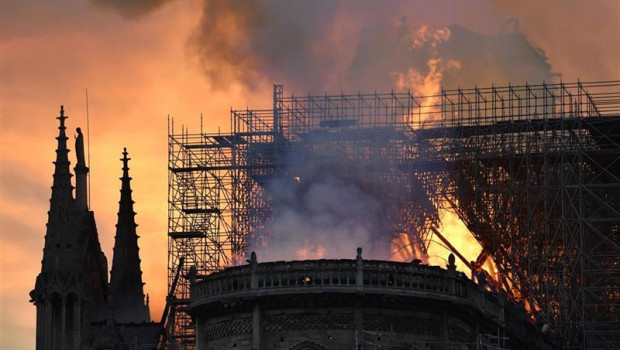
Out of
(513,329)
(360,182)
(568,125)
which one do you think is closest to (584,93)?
(568,125)

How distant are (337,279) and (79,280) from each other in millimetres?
36801

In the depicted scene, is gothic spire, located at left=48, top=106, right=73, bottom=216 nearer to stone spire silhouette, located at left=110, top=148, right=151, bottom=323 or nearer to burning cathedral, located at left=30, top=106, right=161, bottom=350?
burning cathedral, located at left=30, top=106, right=161, bottom=350

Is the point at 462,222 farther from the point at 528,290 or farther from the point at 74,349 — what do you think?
the point at 74,349

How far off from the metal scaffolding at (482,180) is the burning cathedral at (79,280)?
5.13 meters

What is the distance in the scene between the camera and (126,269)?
476 feet

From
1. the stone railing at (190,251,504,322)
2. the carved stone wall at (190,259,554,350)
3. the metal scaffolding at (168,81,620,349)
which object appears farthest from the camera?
the metal scaffolding at (168,81,620,349)

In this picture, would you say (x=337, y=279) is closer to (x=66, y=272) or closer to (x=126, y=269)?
(x=66, y=272)

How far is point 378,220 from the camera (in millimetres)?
131250

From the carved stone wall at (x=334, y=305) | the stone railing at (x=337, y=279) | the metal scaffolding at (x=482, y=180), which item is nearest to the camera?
the carved stone wall at (x=334, y=305)

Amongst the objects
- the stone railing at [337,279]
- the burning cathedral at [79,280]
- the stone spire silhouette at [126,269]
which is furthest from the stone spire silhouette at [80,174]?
the stone railing at [337,279]

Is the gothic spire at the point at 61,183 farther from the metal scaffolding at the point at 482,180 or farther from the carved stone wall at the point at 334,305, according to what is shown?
the carved stone wall at the point at 334,305

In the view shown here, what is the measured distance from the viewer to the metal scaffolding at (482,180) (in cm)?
13188

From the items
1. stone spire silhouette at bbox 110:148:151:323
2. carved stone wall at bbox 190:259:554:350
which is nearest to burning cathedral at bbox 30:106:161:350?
stone spire silhouette at bbox 110:148:151:323

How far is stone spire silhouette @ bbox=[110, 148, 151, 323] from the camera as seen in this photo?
143000 mm
